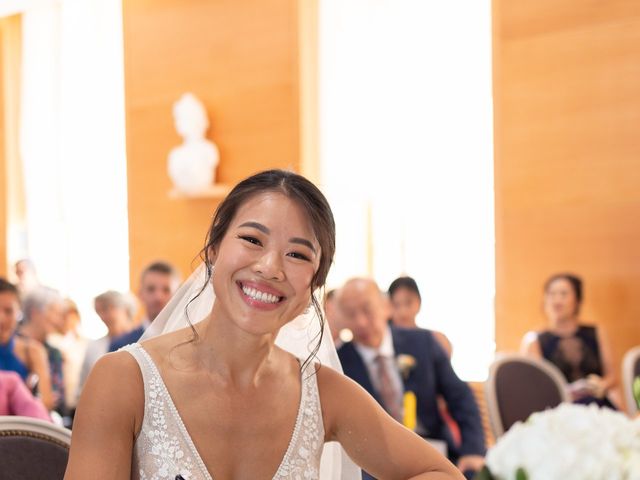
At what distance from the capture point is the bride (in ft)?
5.48

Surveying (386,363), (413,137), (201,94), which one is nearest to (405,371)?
(386,363)

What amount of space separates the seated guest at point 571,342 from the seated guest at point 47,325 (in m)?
2.96

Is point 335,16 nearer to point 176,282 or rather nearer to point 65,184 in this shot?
point 176,282

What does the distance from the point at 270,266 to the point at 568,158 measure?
16.8ft

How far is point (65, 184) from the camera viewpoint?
34.8 ft

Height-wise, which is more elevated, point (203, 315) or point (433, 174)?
point (433, 174)

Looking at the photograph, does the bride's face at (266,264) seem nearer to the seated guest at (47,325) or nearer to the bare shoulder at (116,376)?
the bare shoulder at (116,376)

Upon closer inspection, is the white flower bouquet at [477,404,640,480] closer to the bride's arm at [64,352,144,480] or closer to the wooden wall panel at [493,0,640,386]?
the bride's arm at [64,352,144,480]

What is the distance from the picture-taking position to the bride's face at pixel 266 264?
1.68 meters

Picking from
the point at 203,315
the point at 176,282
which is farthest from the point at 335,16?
the point at 203,315

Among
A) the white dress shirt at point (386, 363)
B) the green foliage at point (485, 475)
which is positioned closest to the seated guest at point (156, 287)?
the white dress shirt at point (386, 363)

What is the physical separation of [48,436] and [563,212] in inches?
204

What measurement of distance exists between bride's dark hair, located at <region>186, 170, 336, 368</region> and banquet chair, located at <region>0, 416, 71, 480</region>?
552mm

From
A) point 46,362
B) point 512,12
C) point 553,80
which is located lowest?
point 46,362
